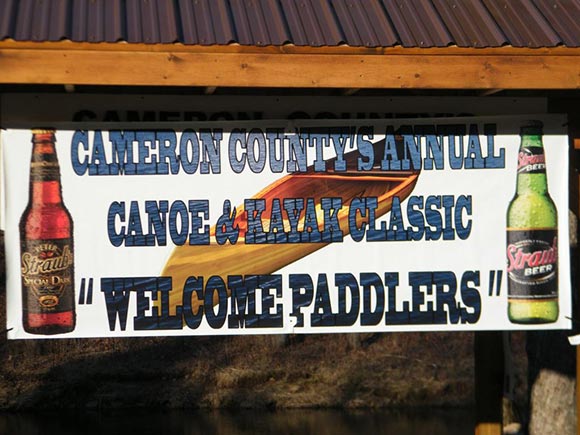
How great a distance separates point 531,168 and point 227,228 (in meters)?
2.21

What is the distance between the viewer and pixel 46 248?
6957mm

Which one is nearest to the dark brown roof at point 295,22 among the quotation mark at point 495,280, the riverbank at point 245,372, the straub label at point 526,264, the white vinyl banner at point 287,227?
the white vinyl banner at point 287,227

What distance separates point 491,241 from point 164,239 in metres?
2.32

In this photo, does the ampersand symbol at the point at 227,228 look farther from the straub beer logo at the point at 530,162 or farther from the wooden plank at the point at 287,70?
the straub beer logo at the point at 530,162

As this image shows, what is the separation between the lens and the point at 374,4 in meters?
7.31

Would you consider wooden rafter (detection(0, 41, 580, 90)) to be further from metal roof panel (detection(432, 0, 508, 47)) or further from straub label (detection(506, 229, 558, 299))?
straub label (detection(506, 229, 558, 299))

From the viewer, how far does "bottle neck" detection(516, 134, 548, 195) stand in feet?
24.0

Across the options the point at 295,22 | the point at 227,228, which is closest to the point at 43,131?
the point at 227,228

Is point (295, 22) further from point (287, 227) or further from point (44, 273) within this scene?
point (44, 273)

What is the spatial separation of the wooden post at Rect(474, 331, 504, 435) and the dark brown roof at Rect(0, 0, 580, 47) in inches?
142

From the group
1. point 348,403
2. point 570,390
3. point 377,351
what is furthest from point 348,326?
point 377,351

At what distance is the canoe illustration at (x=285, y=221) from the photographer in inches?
279

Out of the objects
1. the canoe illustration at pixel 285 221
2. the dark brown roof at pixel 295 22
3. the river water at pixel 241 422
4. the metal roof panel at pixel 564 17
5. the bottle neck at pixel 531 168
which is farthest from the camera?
the river water at pixel 241 422

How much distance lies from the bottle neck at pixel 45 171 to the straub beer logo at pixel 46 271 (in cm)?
33
